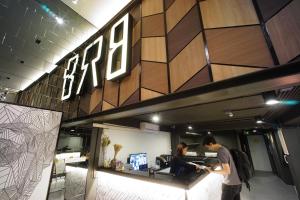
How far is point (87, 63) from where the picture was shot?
4141mm

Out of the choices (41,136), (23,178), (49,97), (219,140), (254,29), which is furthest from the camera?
(219,140)

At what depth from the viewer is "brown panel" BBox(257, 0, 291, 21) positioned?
1436 mm


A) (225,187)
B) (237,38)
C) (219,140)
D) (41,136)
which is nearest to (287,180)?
(219,140)

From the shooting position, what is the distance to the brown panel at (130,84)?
271cm

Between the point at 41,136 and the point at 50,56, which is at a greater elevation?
the point at 50,56

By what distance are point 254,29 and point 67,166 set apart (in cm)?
580

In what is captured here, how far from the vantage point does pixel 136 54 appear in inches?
115

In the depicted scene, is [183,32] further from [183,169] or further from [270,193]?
[270,193]

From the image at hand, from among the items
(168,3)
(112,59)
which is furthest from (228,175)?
(168,3)

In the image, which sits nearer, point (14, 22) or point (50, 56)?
point (14, 22)

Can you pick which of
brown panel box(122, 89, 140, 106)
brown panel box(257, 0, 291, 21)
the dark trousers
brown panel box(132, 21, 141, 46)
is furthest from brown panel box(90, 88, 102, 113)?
the dark trousers

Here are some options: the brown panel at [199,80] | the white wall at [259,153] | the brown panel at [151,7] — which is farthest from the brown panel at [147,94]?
the white wall at [259,153]

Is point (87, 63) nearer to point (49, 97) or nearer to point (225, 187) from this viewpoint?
point (49, 97)

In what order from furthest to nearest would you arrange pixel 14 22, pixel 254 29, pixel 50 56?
pixel 50 56
pixel 14 22
pixel 254 29
